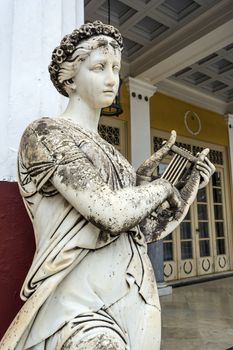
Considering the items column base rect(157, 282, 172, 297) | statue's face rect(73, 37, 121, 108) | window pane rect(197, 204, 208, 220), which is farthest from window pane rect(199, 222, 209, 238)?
statue's face rect(73, 37, 121, 108)

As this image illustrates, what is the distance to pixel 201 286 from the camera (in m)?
6.25

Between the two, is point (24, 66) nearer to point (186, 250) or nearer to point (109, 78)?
point (109, 78)

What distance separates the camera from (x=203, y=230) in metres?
7.75

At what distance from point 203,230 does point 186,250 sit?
754 mm

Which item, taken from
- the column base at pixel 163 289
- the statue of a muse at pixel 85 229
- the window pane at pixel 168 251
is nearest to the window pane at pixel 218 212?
the window pane at pixel 168 251

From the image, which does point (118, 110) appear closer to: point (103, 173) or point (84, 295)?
point (103, 173)

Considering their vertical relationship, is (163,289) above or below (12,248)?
below

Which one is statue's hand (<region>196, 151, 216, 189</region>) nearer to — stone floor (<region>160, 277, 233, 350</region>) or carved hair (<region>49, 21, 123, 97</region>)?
carved hair (<region>49, 21, 123, 97</region>)

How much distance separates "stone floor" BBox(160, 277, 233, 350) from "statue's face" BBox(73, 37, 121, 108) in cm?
273

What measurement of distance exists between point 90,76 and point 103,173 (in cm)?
28

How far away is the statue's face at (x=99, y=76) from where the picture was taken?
96 cm

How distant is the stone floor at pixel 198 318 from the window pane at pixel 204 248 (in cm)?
151

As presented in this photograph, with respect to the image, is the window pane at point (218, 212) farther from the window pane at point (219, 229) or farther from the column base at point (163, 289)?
the column base at point (163, 289)

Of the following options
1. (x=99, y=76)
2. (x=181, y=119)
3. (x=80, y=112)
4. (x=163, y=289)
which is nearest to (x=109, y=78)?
(x=99, y=76)
